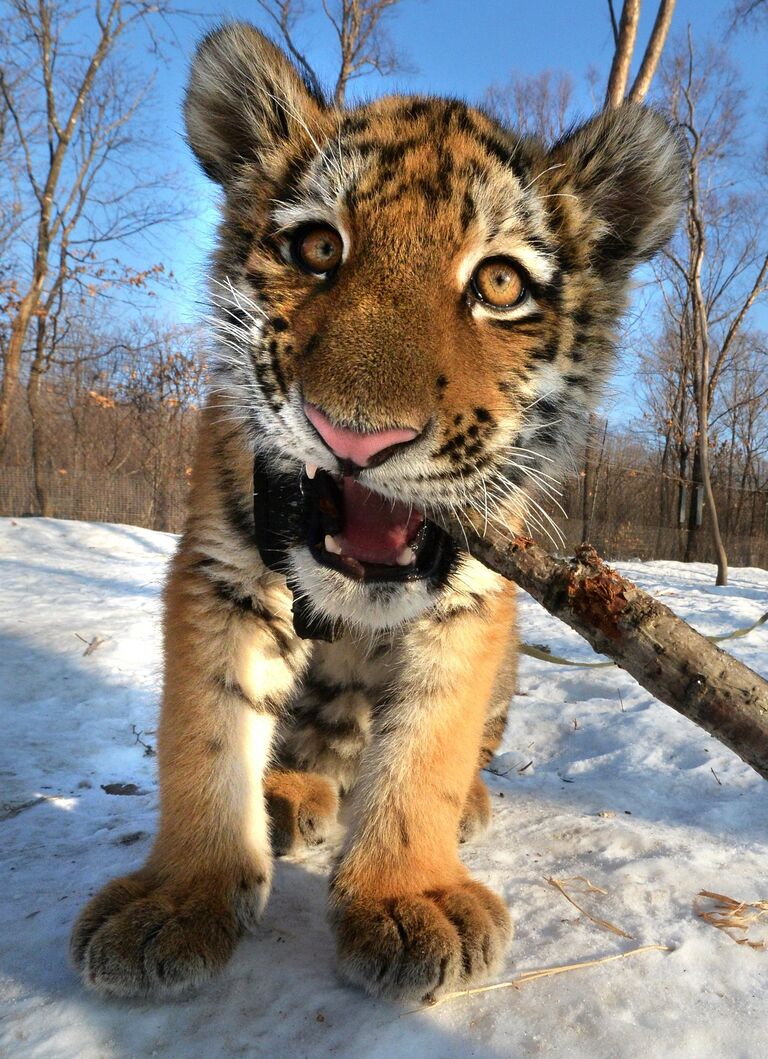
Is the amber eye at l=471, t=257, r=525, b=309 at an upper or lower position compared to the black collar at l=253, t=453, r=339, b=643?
upper

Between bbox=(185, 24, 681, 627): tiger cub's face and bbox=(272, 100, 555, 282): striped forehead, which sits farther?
bbox=(272, 100, 555, 282): striped forehead

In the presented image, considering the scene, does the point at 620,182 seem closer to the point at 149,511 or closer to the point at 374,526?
the point at 374,526

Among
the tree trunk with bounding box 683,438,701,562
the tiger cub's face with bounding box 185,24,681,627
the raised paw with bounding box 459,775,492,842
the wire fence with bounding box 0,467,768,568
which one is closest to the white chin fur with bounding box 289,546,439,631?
the tiger cub's face with bounding box 185,24,681,627

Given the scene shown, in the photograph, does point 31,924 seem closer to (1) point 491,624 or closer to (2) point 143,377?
(1) point 491,624

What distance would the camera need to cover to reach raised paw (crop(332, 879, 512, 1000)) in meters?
1.37

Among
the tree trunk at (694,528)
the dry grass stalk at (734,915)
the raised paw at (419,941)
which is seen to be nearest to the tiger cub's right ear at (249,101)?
the raised paw at (419,941)

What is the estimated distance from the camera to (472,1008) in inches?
51.8

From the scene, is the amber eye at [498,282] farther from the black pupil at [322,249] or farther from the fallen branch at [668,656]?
the fallen branch at [668,656]

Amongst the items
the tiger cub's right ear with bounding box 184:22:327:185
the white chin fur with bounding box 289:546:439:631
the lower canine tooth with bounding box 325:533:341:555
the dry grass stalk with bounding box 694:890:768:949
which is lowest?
the dry grass stalk with bounding box 694:890:768:949

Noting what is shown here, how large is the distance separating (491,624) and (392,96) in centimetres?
162

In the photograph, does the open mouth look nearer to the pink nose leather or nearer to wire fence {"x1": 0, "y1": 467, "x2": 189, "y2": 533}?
the pink nose leather

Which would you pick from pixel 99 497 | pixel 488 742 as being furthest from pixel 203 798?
pixel 99 497

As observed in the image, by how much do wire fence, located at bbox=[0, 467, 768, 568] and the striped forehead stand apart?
1346 centimetres

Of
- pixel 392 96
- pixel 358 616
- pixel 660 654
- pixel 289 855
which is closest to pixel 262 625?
pixel 358 616
